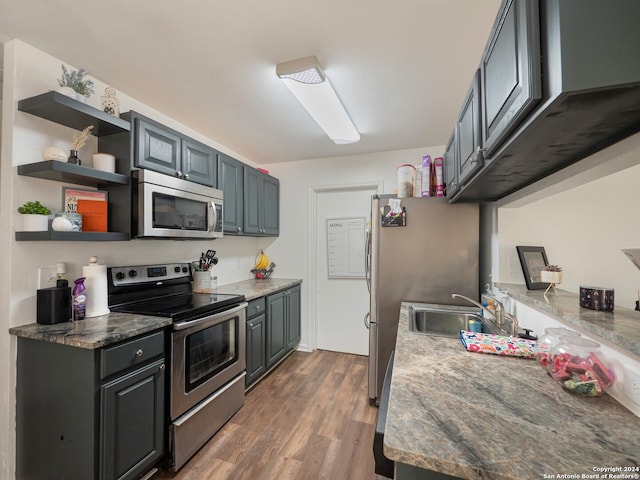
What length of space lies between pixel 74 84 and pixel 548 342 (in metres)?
2.65

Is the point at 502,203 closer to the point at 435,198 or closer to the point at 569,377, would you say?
the point at 435,198

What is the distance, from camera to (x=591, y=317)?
99cm

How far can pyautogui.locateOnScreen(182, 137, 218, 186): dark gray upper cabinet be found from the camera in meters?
2.13

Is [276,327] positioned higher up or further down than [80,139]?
further down

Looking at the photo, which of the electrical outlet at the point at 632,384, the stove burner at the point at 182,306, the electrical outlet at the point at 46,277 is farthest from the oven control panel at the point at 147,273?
the electrical outlet at the point at 632,384

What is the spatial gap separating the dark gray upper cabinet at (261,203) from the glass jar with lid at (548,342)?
98.2 inches

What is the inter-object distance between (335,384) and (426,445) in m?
2.20

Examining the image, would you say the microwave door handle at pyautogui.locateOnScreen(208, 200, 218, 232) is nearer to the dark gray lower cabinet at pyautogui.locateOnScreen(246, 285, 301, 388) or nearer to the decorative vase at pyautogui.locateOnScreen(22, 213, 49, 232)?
the dark gray lower cabinet at pyautogui.locateOnScreen(246, 285, 301, 388)

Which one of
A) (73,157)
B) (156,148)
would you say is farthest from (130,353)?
(156,148)

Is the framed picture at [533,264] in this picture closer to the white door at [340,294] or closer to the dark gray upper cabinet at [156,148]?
the white door at [340,294]

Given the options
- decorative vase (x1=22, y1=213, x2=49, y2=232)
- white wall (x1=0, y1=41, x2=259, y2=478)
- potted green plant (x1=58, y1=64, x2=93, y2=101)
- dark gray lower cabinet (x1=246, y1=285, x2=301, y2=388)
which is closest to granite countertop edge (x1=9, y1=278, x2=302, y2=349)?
white wall (x1=0, y1=41, x2=259, y2=478)

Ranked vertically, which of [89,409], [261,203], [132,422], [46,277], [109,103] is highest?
[109,103]

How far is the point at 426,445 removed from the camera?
0.62 meters

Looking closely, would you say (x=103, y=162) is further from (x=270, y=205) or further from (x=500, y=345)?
(x=500, y=345)
